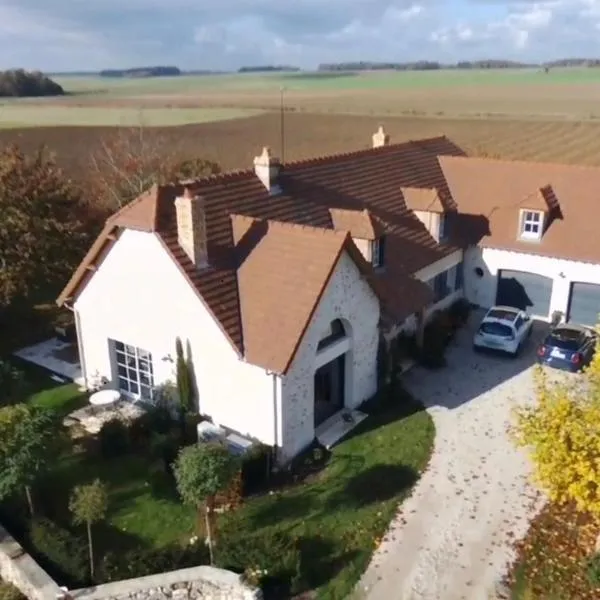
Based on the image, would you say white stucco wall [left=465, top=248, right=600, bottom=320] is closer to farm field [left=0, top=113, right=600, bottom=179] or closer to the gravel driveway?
the gravel driveway

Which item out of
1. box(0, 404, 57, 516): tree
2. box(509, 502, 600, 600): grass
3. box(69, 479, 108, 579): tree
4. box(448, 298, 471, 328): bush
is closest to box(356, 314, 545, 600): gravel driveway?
box(509, 502, 600, 600): grass

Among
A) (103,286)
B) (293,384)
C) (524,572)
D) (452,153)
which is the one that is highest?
(452,153)

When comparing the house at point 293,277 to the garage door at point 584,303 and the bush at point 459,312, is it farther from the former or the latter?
the bush at point 459,312

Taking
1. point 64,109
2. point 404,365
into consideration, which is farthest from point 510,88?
point 404,365

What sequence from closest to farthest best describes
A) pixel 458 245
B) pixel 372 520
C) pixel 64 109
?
pixel 372 520
pixel 458 245
pixel 64 109

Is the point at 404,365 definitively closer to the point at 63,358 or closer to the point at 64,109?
the point at 63,358
